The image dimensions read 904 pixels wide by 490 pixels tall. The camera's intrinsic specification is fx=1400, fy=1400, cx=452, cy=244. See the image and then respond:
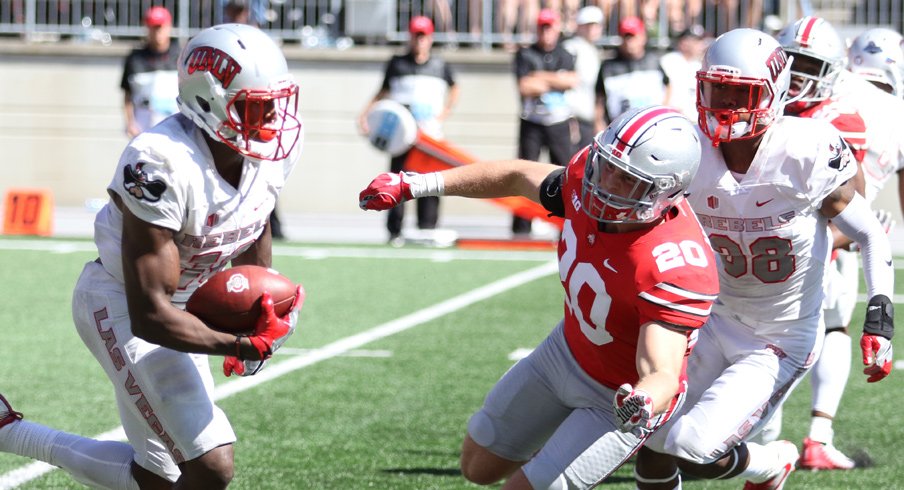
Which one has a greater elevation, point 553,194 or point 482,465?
point 553,194

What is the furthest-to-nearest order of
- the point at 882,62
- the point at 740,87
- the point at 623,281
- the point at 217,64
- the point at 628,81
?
the point at 628,81 < the point at 882,62 < the point at 740,87 < the point at 217,64 < the point at 623,281

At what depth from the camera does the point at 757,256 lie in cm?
473

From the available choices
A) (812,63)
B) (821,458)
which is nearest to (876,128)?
(812,63)

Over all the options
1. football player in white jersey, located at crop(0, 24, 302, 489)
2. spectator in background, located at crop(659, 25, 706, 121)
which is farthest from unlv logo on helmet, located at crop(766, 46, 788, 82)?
spectator in background, located at crop(659, 25, 706, 121)

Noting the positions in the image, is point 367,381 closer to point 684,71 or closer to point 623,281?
point 623,281

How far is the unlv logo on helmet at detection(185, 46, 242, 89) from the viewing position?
A: 4051 mm

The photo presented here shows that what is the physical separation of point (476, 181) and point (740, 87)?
3.03ft

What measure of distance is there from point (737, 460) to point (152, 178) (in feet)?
7.13

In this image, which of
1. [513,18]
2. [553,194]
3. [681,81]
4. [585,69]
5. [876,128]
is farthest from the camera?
[513,18]

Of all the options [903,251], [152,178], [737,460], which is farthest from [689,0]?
[152,178]

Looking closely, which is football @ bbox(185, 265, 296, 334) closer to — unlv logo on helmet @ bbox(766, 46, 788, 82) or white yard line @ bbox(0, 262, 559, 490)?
white yard line @ bbox(0, 262, 559, 490)

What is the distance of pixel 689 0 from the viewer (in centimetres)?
1573

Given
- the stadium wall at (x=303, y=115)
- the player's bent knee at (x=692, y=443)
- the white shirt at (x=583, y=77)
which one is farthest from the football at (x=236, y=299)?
the stadium wall at (x=303, y=115)

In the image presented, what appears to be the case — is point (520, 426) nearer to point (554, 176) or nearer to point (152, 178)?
point (554, 176)
